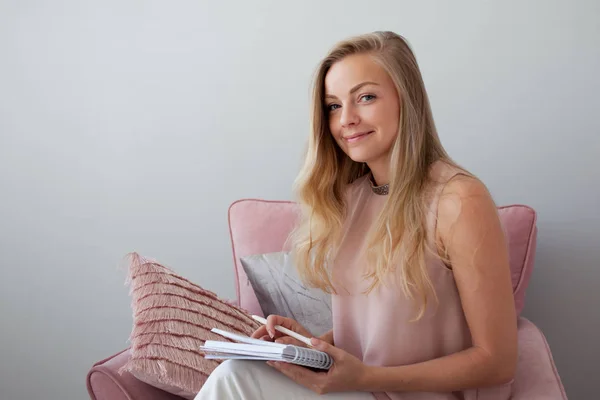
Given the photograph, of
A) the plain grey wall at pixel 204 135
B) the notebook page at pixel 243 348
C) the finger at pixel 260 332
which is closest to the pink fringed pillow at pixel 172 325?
the finger at pixel 260 332

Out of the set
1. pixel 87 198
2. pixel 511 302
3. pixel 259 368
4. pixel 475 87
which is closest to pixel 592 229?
pixel 475 87

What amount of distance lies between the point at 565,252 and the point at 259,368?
49.5 inches

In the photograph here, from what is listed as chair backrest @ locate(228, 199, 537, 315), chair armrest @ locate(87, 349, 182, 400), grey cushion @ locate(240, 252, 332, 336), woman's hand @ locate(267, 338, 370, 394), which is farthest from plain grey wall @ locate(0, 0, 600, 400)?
woman's hand @ locate(267, 338, 370, 394)

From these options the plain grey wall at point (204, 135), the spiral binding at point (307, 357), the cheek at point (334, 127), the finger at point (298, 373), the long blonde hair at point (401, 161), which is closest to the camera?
the spiral binding at point (307, 357)

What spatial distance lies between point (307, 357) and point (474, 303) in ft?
1.11

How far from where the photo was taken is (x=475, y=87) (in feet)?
6.98

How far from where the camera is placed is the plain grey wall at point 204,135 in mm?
2094

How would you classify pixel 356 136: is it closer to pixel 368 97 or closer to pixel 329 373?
pixel 368 97

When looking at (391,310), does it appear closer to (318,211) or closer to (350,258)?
(350,258)

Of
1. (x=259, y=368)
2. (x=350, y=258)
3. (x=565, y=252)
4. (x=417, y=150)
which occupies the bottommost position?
(x=565, y=252)

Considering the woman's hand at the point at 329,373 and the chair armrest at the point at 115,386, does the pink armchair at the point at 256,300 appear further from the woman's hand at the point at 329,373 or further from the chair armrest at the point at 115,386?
the woman's hand at the point at 329,373

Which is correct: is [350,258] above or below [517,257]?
above

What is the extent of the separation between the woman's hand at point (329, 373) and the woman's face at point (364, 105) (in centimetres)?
42

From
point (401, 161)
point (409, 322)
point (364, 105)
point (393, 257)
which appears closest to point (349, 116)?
point (364, 105)
